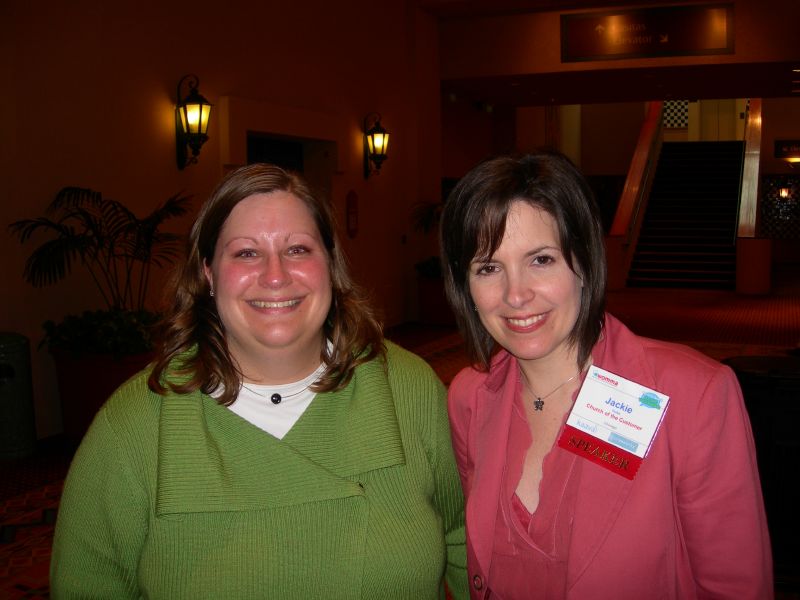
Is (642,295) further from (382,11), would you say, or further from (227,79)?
(227,79)

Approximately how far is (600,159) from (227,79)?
1669 cm

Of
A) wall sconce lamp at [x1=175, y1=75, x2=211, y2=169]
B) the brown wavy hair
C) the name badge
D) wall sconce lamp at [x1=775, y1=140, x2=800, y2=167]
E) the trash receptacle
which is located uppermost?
wall sconce lamp at [x1=775, y1=140, x2=800, y2=167]

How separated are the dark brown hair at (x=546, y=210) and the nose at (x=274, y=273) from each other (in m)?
0.40

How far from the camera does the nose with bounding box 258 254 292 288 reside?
1668 millimetres

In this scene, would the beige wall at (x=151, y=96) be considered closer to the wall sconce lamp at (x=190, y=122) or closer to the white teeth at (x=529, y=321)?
the wall sconce lamp at (x=190, y=122)

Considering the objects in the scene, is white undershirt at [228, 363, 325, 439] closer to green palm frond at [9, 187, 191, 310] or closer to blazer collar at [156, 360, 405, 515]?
blazer collar at [156, 360, 405, 515]

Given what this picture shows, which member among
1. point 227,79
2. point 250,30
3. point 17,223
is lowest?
point 17,223

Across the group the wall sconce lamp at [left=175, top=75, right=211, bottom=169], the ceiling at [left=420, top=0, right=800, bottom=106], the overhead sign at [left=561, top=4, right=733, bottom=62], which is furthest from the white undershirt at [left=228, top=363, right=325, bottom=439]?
the overhead sign at [left=561, top=4, right=733, bottom=62]

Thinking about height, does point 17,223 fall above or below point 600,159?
below

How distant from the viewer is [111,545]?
1578 mm

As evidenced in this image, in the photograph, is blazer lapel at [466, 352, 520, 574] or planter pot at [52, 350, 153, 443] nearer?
blazer lapel at [466, 352, 520, 574]

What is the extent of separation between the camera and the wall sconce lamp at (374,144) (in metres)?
9.62

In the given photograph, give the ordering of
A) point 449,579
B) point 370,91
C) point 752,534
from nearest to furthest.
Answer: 1. point 752,534
2. point 449,579
3. point 370,91

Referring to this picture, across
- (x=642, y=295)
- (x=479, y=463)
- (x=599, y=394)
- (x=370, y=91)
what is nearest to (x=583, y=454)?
(x=599, y=394)
